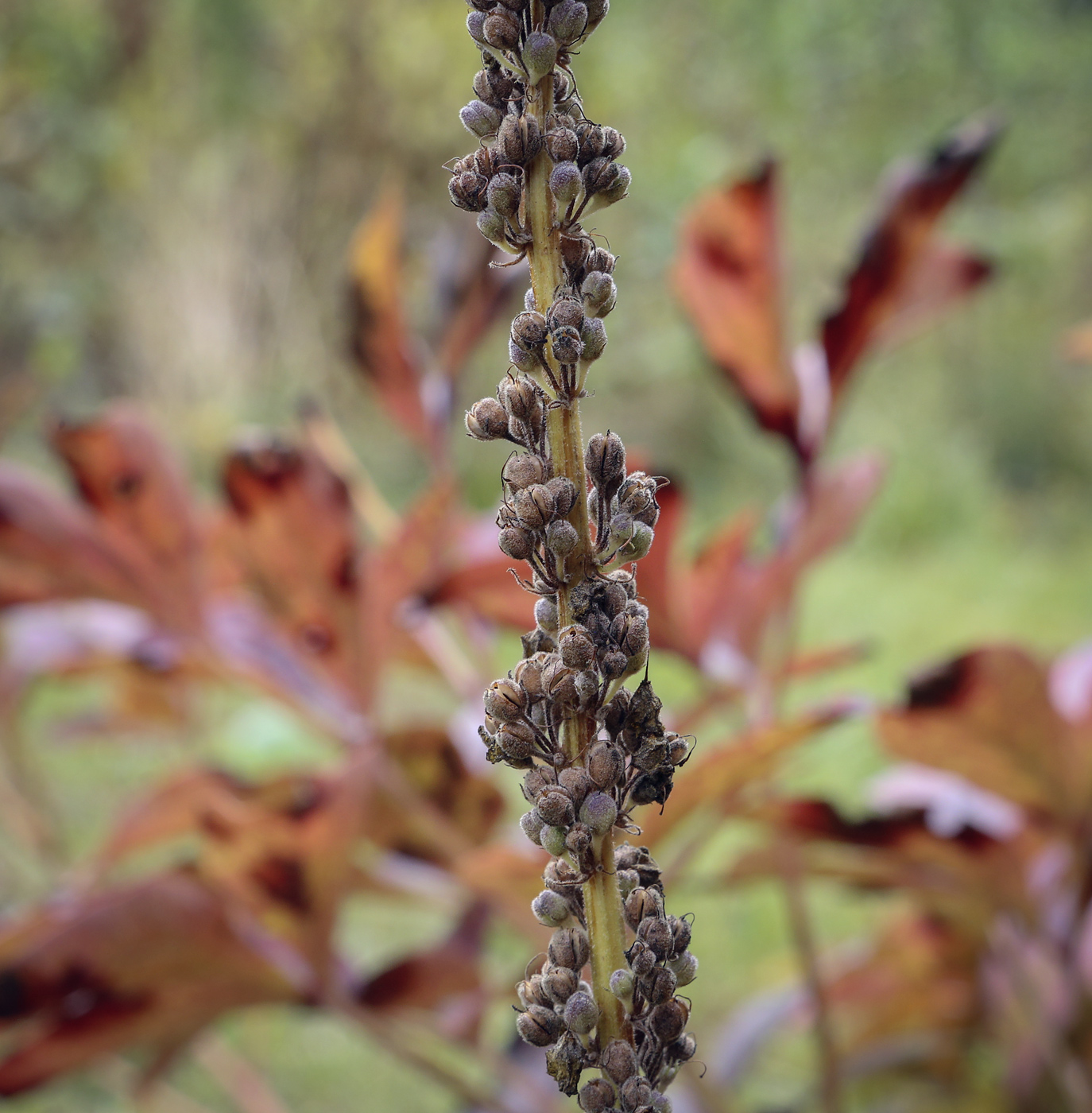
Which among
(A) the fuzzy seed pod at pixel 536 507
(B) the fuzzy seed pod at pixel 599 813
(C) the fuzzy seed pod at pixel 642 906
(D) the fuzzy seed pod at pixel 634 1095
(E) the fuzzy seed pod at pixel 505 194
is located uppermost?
(E) the fuzzy seed pod at pixel 505 194

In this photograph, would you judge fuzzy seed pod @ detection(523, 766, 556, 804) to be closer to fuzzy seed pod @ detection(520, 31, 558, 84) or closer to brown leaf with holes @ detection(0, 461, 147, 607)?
fuzzy seed pod @ detection(520, 31, 558, 84)

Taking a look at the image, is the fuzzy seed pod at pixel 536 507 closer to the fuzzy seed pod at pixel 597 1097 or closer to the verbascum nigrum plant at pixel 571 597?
the verbascum nigrum plant at pixel 571 597

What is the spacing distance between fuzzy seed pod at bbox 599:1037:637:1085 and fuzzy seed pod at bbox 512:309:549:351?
0.41 ft

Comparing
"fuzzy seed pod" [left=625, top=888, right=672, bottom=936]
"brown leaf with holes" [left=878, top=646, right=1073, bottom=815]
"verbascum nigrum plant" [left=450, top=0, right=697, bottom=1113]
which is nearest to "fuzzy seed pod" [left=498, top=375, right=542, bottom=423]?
"verbascum nigrum plant" [left=450, top=0, right=697, bottom=1113]

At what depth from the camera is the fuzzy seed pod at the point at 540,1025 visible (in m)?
0.22

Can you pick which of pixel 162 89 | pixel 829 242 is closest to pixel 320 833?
pixel 829 242

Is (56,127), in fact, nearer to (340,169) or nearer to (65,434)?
(65,434)

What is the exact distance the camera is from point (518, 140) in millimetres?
219

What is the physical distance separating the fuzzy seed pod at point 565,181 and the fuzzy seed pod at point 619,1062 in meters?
0.15

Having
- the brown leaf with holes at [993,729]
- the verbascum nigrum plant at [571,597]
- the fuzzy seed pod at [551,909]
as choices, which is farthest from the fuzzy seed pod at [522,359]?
the brown leaf with holes at [993,729]

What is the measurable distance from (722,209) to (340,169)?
608 cm

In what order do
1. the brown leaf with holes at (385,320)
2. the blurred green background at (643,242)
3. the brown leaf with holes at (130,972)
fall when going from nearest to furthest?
the brown leaf with holes at (130,972) < the brown leaf with holes at (385,320) < the blurred green background at (643,242)

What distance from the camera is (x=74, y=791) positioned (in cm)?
196

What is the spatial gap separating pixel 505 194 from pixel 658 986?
0.16 m
